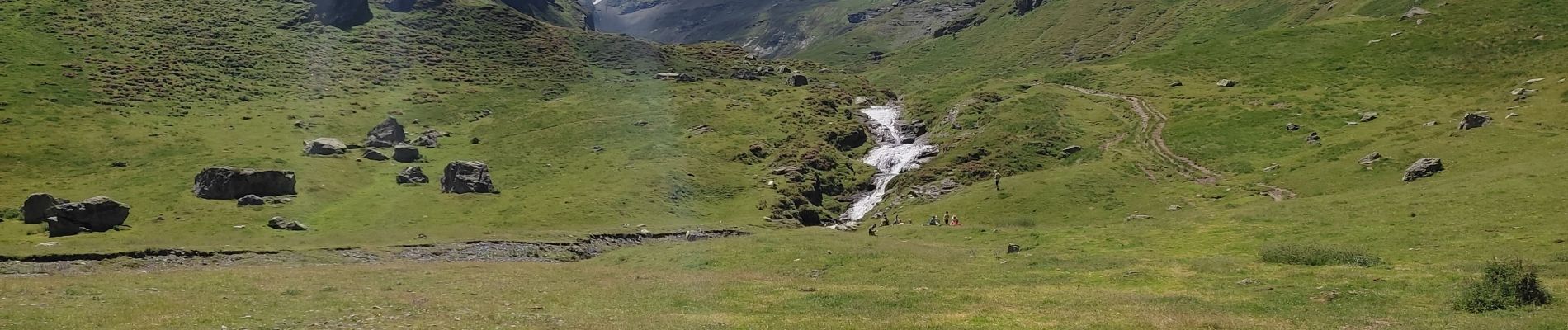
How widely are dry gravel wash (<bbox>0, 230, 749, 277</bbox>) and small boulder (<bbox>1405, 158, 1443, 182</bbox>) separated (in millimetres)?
51004

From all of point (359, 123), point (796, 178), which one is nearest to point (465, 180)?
point (796, 178)

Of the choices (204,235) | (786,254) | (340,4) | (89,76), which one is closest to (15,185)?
(204,235)

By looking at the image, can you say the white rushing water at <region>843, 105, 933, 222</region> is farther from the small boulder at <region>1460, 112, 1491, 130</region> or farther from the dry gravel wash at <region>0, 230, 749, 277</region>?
→ the small boulder at <region>1460, 112, 1491, 130</region>

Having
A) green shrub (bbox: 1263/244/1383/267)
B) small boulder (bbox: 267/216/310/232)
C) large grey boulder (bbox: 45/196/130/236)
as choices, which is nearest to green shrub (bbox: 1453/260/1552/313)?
green shrub (bbox: 1263/244/1383/267)

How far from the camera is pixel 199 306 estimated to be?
2933 cm

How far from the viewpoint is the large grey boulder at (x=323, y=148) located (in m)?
99.0

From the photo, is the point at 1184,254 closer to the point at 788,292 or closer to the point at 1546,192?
the point at 1546,192

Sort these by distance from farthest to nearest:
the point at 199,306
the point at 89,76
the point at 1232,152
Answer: the point at 89,76
the point at 1232,152
the point at 199,306

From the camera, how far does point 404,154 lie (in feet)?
331

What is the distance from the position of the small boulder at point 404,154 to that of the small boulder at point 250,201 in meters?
28.2

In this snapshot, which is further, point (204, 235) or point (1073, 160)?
point (1073, 160)

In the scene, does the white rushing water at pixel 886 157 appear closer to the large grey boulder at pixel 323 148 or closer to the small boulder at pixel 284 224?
the small boulder at pixel 284 224

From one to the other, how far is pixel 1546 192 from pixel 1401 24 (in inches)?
4237

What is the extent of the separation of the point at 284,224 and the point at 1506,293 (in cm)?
7011
